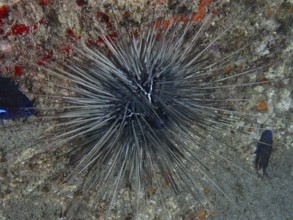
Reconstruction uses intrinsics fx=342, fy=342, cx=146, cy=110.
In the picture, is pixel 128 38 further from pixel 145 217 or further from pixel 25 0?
pixel 145 217

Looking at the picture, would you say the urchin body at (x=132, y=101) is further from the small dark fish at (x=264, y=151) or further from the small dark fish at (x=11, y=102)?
the small dark fish at (x=264, y=151)

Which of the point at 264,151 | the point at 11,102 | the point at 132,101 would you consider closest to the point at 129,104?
the point at 132,101

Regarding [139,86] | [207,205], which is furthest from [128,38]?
[207,205]

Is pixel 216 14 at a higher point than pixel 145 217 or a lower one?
higher

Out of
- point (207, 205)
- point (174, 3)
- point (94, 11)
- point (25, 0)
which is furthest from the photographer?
point (207, 205)

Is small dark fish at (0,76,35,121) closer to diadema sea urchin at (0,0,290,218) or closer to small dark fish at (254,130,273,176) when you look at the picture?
diadema sea urchin at (0,0,290,218)

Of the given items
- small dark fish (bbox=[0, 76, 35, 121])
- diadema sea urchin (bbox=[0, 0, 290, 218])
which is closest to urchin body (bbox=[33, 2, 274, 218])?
diadema sea urchin (bbox=[0, 0, 290, 218])
